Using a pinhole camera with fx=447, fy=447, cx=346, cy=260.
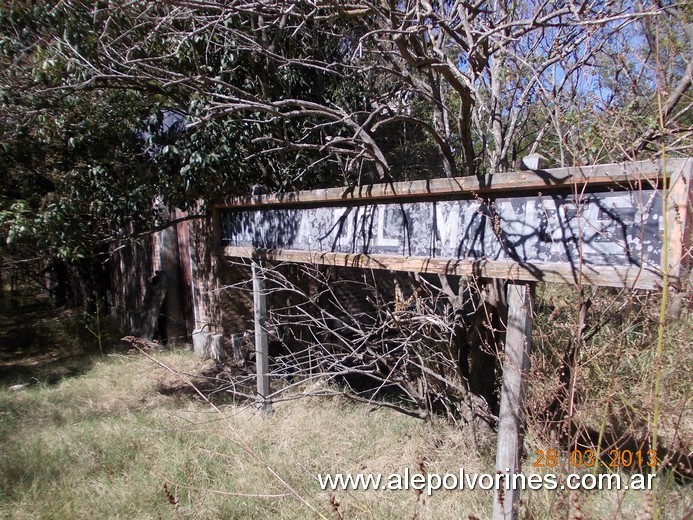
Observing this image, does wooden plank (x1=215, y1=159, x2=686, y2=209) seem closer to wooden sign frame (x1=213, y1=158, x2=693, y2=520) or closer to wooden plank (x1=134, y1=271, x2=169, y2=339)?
wooden sign frame (x1=213, y1=158, x2=693, y2=520)

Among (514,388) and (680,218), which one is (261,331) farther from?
(680,218)

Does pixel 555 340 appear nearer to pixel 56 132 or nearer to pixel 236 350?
pixel 236 350

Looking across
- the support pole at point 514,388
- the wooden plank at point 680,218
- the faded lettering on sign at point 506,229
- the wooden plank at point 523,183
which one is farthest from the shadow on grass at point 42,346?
the wooden plank at point 680,218

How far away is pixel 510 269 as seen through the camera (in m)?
2.32

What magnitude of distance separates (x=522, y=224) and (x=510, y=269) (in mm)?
244

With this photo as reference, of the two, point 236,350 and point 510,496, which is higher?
Answer: point 510,496

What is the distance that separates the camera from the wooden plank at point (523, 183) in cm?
184

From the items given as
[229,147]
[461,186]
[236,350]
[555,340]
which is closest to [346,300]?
[236,350]

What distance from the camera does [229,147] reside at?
4.89 meters

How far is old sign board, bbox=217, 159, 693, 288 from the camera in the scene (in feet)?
6.09

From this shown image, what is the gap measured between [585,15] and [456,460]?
341cm

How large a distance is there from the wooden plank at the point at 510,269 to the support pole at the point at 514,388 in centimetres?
10

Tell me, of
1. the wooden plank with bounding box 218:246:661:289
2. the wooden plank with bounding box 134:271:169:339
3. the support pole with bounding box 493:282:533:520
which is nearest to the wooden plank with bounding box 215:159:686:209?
the wooden plank with bounding box 218:246:661:289

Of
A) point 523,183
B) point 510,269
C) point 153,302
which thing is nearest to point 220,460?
point 510,269
